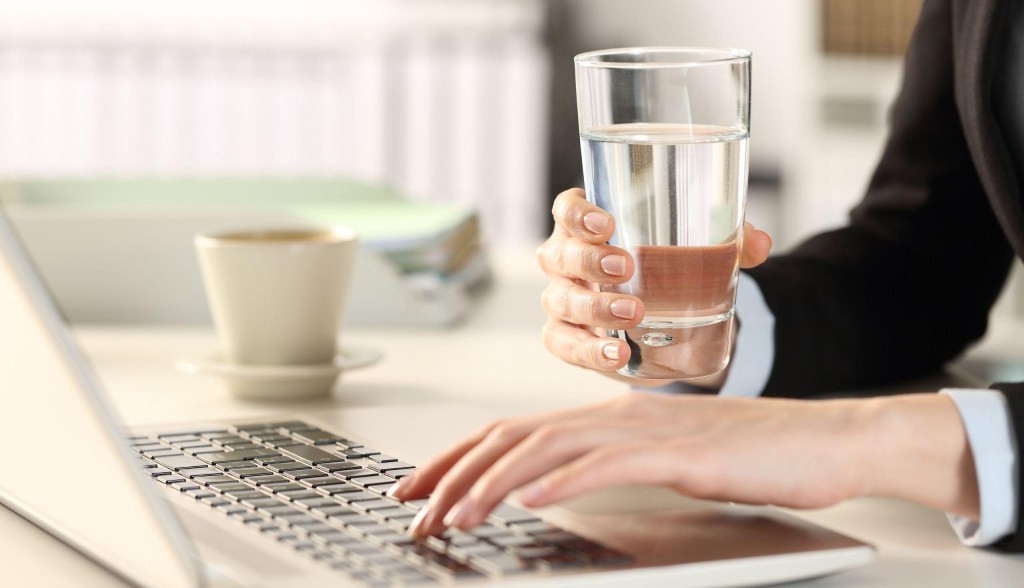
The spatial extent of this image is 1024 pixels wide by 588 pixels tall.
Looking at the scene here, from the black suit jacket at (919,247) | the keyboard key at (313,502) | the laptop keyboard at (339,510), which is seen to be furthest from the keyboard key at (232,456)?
the black suit jacket at (919,247)

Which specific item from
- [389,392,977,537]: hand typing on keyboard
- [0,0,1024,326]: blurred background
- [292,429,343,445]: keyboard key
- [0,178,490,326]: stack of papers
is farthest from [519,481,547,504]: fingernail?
[0,0,1024,326]: blurred background

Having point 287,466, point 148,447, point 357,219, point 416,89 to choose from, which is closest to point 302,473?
point 287,466

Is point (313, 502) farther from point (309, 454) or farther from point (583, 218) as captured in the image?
point (583, 218)

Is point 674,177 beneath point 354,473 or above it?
above

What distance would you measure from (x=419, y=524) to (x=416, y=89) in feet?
11.4

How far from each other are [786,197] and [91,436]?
12.0 feet

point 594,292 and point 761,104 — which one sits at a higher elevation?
point 594,292

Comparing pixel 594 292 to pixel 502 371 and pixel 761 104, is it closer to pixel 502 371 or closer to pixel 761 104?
pixel 502 371

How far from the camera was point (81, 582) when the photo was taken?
553mm

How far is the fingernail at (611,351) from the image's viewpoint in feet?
2.31

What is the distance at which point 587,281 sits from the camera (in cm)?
76

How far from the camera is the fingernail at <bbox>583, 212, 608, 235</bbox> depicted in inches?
26.8

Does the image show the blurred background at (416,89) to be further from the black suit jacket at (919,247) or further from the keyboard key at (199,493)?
the keyboard key at (199,493)

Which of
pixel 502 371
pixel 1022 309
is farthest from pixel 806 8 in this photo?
pixel 502 371
